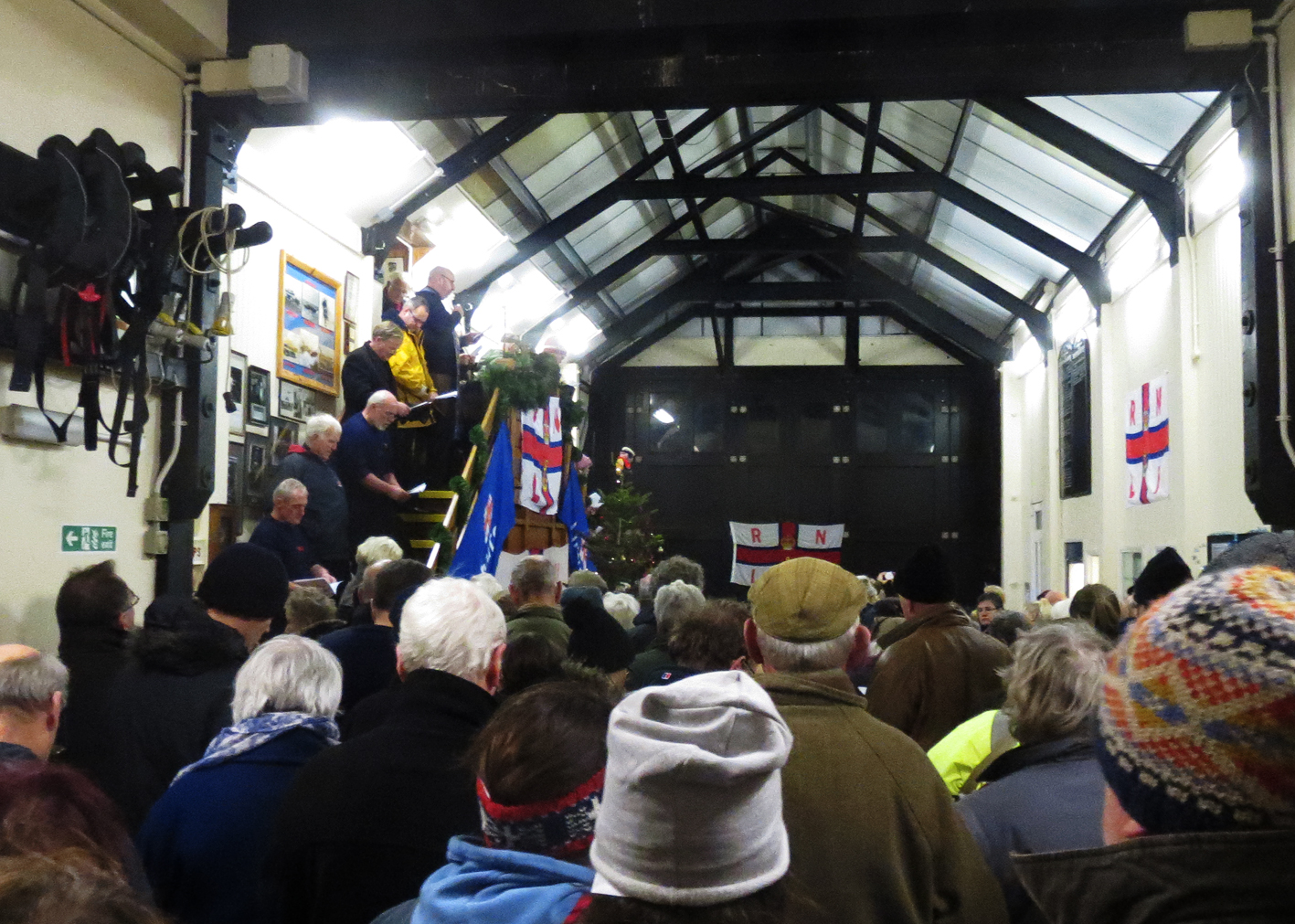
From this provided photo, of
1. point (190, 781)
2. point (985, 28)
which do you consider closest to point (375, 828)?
point (190, 781)

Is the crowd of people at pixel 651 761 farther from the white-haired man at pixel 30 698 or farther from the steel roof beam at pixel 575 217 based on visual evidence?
the steel roof beam at pixel 575 217

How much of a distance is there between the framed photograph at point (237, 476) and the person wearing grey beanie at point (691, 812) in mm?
5627

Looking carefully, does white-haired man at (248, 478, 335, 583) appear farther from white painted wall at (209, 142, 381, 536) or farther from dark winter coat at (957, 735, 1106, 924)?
dark winter coat at (957, 735, 1106, 924)

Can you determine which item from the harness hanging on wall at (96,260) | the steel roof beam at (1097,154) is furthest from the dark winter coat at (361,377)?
the steel roof beam at (1097,154)

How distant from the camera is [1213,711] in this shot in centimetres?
85

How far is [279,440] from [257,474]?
0.32 meters

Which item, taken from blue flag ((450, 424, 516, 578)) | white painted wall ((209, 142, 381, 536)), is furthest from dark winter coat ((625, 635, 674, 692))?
white painted wall ((209, 142, 381, 536))

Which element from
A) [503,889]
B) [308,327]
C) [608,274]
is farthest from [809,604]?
[608,274]

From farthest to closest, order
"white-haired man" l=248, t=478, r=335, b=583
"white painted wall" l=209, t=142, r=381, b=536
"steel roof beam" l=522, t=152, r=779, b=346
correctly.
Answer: "steel roof beam" l=522, t=152, r=779, b=346 → "white painted wall" l=209, t=142, r=381, b=536 → "white-haired man" l=248, t=478, r=335, b=583

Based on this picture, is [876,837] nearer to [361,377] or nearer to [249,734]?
[249,734]

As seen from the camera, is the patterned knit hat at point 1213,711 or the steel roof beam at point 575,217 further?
the steel roof beam at point 575,217

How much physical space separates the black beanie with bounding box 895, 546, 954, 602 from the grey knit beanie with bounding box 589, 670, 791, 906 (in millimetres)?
2597

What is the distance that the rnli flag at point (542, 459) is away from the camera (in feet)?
26.2

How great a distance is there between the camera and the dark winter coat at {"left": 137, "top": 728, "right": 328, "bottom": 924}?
204 centimetres
